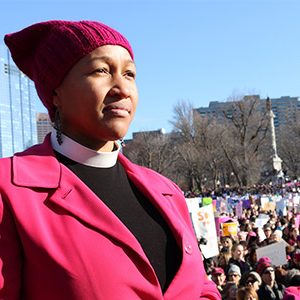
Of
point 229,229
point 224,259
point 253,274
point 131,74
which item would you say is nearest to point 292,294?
point 253,274

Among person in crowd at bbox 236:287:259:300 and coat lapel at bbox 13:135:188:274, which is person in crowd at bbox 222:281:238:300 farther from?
coat lapel at bbox 13:135:188:274

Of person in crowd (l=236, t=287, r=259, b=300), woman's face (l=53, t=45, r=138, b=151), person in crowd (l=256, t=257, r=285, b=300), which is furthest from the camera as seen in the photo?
person in crowd (l=256, t=257, r=285, b=300)

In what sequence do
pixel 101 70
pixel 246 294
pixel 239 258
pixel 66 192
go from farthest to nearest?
1. pixel 239 258
2. pixel 246 294
3. pixel 101 70
4. pixel 66 192

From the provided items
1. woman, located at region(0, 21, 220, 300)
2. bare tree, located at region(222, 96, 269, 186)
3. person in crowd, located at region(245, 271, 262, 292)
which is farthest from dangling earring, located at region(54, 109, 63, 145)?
bare tree, located at region(222, 96, 269, 186)

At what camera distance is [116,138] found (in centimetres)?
181

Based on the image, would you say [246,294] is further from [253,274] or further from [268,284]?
[268,284]

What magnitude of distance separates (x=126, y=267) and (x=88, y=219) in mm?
173

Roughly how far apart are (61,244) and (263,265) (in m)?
6.60

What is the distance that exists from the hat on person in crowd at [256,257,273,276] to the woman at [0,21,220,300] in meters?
5.88

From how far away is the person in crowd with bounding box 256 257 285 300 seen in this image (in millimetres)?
6980

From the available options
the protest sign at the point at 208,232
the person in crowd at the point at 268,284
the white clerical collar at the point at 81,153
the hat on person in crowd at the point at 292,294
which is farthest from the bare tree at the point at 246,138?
the white clerical collar at the point at 81,153

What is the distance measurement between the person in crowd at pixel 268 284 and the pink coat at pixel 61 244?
18.0 ft

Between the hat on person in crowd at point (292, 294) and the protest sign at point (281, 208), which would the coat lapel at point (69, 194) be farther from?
the protest sign at point (281, 208)

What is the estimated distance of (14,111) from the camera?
70.6 meters
